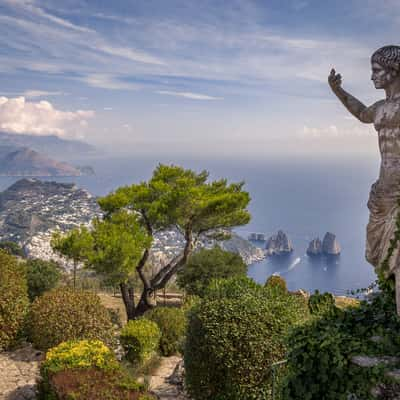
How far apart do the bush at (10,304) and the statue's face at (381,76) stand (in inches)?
340

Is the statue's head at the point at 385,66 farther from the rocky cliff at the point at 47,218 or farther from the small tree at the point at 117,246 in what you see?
the rocky cliff at the point at 47,218

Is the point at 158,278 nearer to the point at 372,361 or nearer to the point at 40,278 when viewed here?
the point at 40,278

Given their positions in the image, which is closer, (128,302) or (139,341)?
(139,341)

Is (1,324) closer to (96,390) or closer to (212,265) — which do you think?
(96,390)

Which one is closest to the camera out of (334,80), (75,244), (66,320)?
(334,80)

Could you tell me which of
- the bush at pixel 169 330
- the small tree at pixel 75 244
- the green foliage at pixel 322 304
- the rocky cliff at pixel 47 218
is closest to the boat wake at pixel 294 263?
the rocky cliff at pixel 47 218

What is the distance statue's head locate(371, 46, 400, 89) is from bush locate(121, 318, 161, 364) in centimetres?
764

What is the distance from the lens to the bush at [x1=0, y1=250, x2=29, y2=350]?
9008 mm

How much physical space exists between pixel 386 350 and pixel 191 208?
36.8 feet

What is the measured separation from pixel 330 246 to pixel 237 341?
74.6 meters

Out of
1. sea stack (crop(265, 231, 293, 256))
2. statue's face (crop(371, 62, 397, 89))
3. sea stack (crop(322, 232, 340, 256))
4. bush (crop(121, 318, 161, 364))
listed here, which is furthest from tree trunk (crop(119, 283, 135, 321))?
sea stack (crop(265, 231, 293, 256))

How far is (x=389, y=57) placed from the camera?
144 inches

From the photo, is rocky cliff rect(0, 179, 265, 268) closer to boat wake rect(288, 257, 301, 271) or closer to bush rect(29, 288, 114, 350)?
boat wake rect(288, 257, 301, 271)

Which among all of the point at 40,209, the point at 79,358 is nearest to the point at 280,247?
the point at 40,209
